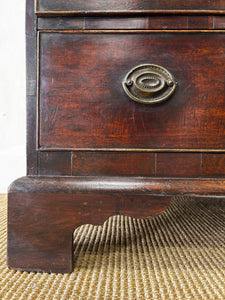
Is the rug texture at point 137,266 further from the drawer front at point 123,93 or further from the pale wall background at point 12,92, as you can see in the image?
the pale wall background at point 12,92

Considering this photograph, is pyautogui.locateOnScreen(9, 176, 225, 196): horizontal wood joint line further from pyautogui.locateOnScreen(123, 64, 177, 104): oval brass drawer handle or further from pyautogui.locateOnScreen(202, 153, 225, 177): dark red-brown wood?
pyautogui.locateOnScreen(123, 64, 177, 104): oval brass drawer handle

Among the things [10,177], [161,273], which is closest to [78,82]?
[161,273]

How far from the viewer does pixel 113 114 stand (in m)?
0.58

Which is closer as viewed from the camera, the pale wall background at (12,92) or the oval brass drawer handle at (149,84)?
the oval brass drawer handle at (149,84)

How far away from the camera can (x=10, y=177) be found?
4.46 ft

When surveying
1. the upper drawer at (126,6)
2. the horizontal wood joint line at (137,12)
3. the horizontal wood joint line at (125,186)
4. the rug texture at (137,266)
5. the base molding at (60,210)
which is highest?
the upper drawer at (126,6)

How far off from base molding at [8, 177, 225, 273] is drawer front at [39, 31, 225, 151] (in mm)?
77

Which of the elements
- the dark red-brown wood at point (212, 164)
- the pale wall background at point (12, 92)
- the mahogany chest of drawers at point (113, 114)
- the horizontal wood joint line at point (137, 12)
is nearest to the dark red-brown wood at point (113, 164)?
the mahogany chest of drawers at point (113, 114)

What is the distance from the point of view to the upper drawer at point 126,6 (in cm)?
57

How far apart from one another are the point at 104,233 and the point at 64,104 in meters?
0.41

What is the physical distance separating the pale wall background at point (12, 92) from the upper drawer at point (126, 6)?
860 millimetres

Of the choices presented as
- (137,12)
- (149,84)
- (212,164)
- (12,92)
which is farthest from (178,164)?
(12,92)

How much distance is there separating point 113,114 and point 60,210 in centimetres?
22

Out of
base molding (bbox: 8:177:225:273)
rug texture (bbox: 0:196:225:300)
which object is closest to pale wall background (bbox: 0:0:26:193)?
rug texture (bbox: 0:196:225:300)
